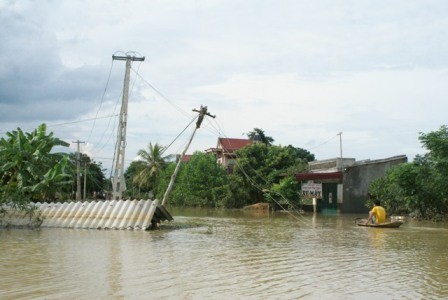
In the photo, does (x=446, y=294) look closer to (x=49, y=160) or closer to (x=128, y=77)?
(x=128, y=77)

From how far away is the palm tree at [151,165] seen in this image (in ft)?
185

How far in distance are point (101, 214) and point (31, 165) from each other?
6427 millimetres

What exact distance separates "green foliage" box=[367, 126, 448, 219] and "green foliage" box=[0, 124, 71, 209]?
18116 millimetres

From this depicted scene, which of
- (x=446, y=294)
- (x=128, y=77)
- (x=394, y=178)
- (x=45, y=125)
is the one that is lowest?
(x=446, y=294)

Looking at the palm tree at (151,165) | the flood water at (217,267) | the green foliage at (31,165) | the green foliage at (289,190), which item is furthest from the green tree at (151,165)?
the flood water at (217,267)

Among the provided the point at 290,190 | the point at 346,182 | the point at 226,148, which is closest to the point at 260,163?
the point at 290,190

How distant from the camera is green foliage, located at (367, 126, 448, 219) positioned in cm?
2645

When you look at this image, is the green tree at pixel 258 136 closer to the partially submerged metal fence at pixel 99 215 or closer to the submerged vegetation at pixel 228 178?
Answer: the submerged vegetation at pixel 228 178

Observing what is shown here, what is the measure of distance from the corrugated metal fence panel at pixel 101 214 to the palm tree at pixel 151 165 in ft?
118

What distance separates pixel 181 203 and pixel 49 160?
23918 mm

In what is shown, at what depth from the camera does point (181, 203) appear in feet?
159

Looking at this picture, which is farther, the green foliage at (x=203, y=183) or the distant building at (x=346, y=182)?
the green foliage at (x=203, y=183)

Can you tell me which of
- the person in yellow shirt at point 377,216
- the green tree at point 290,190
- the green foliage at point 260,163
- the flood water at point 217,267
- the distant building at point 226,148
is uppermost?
the distant building at point 226,148

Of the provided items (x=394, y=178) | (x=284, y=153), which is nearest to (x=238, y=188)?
(x=284, y=153)
